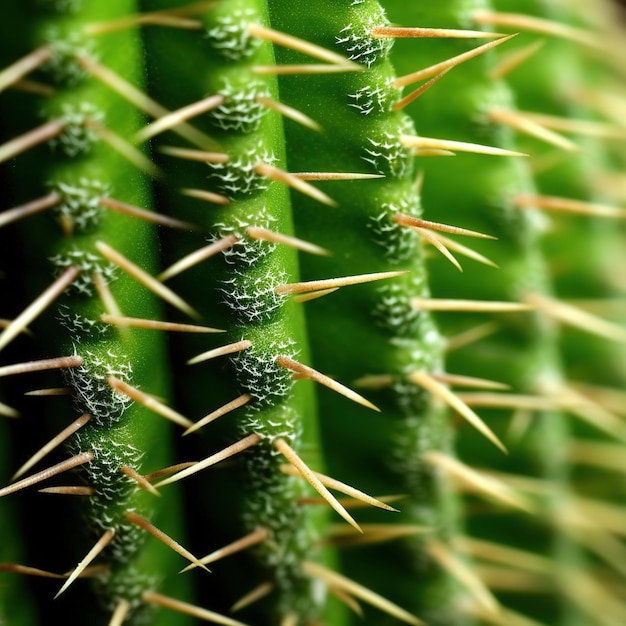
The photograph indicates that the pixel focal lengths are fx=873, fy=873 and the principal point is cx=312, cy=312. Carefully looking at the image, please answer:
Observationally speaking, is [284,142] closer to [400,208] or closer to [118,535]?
[400,208]

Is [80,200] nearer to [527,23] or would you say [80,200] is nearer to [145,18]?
[145,18]

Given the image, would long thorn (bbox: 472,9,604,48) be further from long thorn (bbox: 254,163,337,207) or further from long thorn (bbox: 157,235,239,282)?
long thorn (bbox: 157,235,239,282)

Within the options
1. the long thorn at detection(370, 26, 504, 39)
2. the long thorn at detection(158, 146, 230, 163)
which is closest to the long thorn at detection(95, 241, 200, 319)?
the long thorn at detection(158, 146, 230, 163)

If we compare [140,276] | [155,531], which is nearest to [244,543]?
[155,531]

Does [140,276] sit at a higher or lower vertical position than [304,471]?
higher

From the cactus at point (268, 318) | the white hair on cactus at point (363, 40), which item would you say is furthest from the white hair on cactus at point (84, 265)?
the white hair on cactus at point (363, 40)

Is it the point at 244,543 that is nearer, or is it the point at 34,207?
the point at 34,207

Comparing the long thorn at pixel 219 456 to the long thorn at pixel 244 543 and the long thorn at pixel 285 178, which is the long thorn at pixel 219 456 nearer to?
the long thorn at pixel 244 543

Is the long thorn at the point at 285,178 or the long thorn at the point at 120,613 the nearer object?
the long thorn at the point at 285,178

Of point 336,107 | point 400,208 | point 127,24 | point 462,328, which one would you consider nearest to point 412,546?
point 462,328
